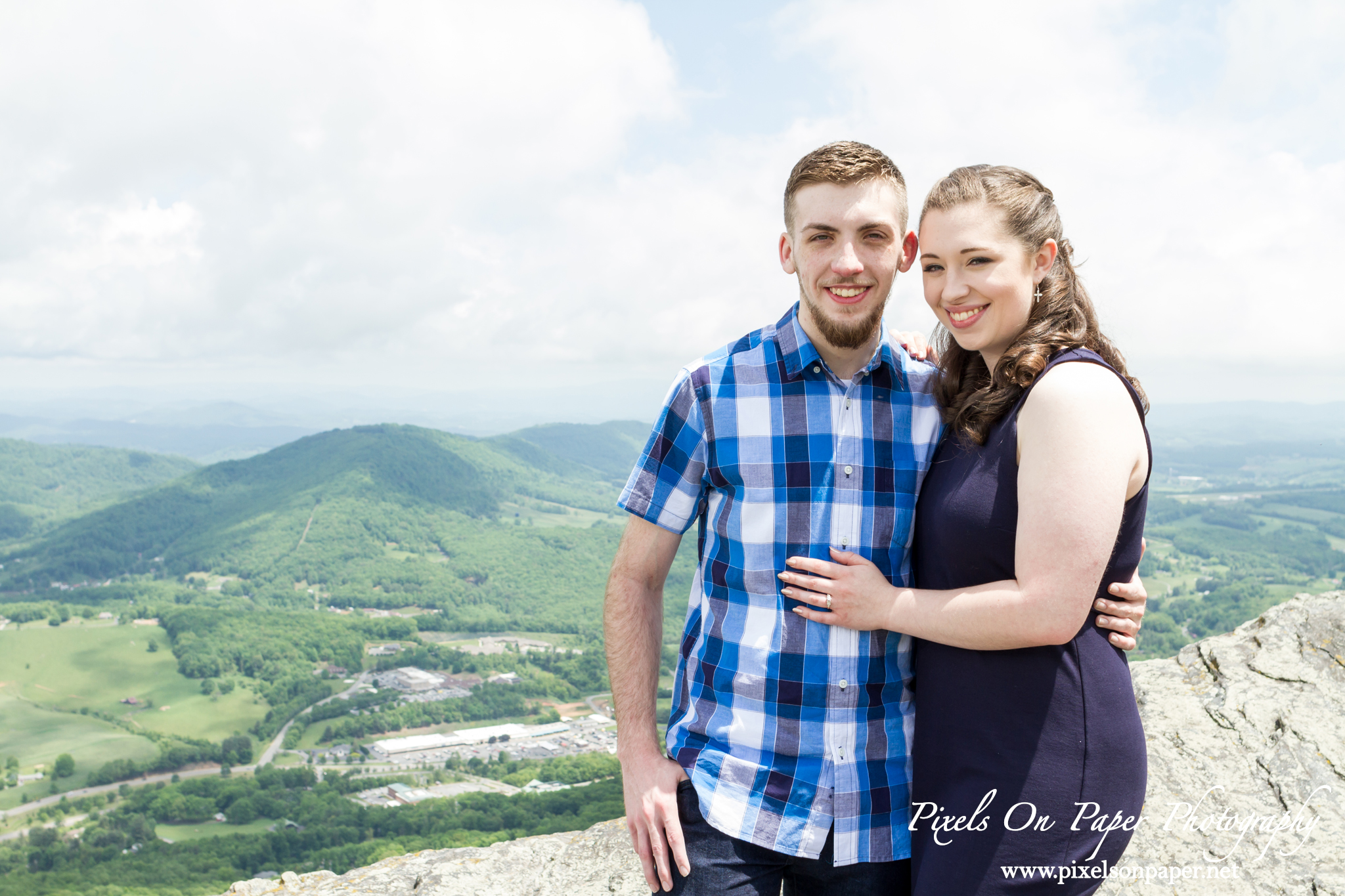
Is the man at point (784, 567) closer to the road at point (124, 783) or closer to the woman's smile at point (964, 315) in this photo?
the woman's smile at point (964, 315)

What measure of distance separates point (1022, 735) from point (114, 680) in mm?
103781

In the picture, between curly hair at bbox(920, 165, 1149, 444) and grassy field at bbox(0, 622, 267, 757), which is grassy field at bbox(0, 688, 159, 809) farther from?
Answer: curly hair at bbox(920, 165, 1149, 444)

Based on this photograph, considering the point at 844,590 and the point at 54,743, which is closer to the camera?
the point at 844,590

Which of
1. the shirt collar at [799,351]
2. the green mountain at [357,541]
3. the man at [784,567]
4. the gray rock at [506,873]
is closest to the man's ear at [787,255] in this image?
the man at [784,567]

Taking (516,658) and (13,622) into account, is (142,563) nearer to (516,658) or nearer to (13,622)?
(13,622)

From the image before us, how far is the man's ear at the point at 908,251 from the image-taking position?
2756 millimetres

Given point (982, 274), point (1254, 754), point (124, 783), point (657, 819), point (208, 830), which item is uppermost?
point (982, 274)

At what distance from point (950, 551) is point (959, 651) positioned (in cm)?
31

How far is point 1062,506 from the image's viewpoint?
2035 mm

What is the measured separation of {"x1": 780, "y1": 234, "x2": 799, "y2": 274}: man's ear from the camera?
111 inches

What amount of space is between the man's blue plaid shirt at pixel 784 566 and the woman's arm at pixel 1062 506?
47cm

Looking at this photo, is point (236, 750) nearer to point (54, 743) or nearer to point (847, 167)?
point (54, 743)

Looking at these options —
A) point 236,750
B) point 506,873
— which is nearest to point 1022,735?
point 506,873

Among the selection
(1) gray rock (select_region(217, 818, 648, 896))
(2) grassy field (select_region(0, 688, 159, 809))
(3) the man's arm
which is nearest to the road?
(2) grassy field (select_region(0, 688, 159, 809))
